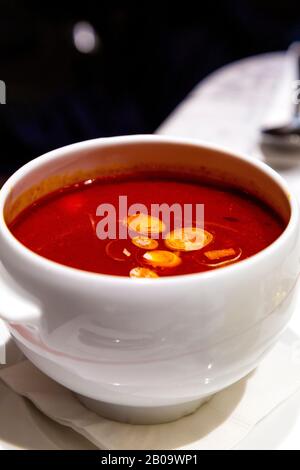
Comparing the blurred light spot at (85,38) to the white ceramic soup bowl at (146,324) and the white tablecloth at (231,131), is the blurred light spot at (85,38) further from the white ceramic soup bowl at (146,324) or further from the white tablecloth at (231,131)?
the white ceramic soup bowl at (146,324)

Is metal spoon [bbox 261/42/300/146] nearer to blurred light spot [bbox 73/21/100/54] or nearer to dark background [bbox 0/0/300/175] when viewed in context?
dark background [bbox 0/0/300/175]

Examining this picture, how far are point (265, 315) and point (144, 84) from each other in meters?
3.22

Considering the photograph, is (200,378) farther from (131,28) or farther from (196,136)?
(131,28)

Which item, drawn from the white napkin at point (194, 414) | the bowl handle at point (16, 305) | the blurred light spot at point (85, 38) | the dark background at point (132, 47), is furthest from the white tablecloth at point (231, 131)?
the blurred light spot at point (85, 38)

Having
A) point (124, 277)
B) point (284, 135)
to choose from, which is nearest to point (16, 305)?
point (124, 277)

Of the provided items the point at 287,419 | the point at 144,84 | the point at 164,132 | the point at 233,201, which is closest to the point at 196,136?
the point at 164,132

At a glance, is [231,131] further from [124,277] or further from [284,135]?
[124,277]

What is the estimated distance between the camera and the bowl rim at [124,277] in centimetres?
60

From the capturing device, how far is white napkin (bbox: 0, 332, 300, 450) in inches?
27.8

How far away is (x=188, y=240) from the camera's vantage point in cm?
76

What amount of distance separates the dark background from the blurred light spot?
1.4 inches

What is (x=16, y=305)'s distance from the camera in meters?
0.64

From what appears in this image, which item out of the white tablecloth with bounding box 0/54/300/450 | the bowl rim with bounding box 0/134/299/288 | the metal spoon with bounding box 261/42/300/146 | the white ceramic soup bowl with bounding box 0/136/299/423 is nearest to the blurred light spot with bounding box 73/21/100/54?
the white tablecloth with bounding box 0/54/300/450

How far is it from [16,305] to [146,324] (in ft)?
0.46
